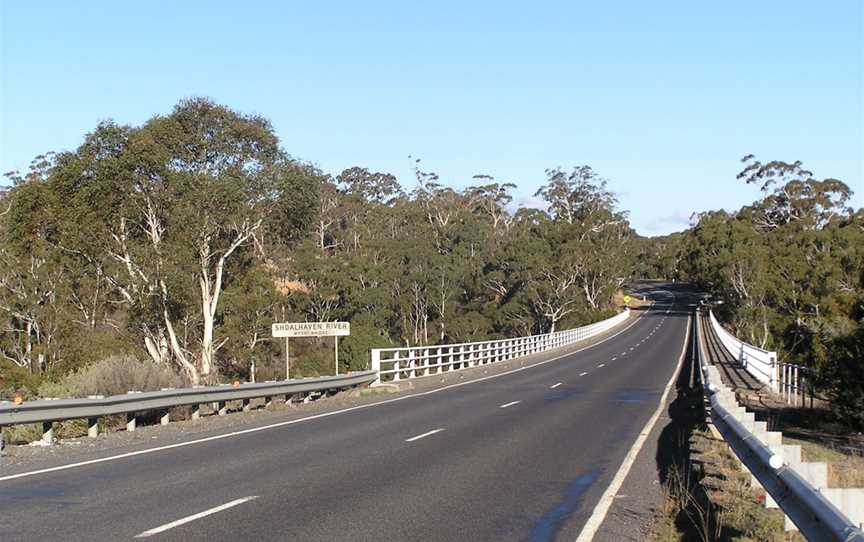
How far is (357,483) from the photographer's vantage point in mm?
11039

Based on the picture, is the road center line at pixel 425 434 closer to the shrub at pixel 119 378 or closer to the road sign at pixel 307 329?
the shrub at pixel 119 378

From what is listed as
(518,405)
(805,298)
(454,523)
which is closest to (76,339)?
(518,405)

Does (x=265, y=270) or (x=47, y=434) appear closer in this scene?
(x=47, y=434)

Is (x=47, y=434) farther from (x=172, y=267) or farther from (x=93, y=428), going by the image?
(x=172, y=267)

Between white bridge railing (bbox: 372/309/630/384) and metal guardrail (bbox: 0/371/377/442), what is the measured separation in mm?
6699

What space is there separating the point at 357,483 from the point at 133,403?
23.2 feet

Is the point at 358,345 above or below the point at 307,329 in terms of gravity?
below

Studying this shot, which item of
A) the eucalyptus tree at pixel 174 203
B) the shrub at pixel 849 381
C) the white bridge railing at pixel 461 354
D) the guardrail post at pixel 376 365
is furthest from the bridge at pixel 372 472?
the eucalyptus tree at pixel 174 203

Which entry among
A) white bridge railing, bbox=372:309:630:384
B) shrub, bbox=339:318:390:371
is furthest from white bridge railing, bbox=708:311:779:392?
shrub, bbox=339:318:390:371

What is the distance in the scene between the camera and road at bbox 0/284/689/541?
8.52 m

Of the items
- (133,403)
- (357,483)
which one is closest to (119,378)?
(133,403)

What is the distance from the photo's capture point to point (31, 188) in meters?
39.2

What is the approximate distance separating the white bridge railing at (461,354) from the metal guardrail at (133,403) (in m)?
6.70

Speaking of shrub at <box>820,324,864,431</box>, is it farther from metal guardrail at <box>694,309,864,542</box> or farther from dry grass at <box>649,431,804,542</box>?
metal guardrail at <box>694,309,864,542</box>
